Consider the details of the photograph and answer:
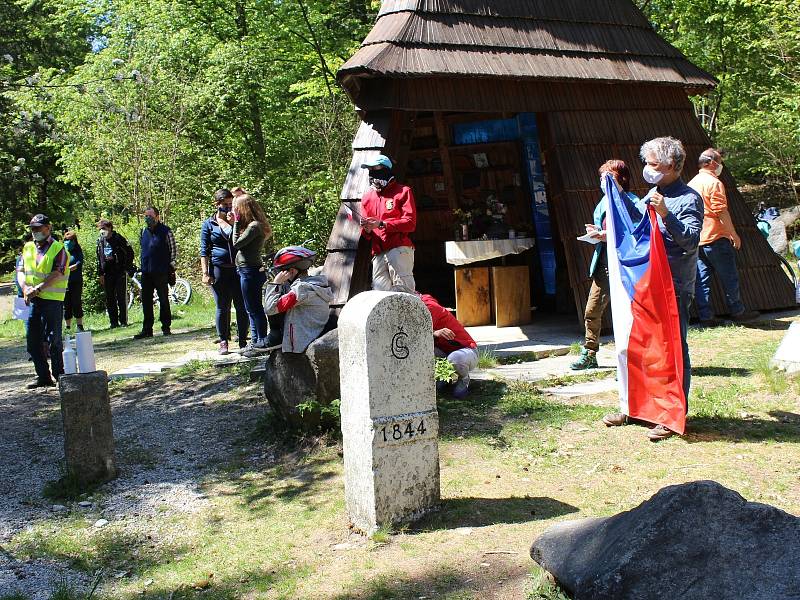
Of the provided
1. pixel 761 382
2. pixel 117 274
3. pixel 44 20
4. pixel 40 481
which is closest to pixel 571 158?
pixel 761 382

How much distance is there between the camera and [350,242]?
9.38 metres

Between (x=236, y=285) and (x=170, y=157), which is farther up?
(x=170, y=157)

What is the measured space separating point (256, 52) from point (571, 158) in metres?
14.0

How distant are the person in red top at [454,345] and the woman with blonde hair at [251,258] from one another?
308cm

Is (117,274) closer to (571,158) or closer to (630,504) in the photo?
(571,158)

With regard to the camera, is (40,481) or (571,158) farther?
(571,158)

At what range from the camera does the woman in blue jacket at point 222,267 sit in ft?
34.7

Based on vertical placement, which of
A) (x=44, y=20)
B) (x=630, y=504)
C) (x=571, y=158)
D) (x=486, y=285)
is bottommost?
(x=630, y=504)

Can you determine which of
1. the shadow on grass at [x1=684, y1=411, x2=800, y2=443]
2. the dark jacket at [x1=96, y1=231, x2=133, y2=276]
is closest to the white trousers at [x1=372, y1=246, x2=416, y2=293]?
the shadow on grass at [x1=684, y1=411, x2=800, y2=443]

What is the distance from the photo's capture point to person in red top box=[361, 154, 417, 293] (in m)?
8.61

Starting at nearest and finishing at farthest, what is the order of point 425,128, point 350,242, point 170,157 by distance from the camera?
point 350,242 → point 425,128 → point 170,157

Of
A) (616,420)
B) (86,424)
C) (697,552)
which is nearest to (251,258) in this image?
(86,424)

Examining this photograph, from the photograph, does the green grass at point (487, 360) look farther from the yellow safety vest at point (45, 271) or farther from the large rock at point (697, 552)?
the large rock at point (697, 552)

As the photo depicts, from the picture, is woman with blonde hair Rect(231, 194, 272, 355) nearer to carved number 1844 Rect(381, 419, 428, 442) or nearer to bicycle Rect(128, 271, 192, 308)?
carved number 1844 Rect(381, 419, 428, 442)
